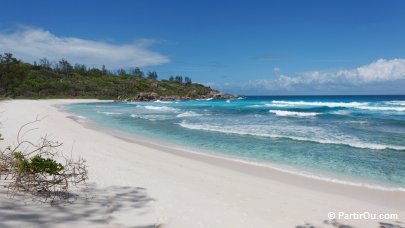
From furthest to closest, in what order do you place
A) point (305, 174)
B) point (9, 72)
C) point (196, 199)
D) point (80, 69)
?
1. point (80, 69)
2. point (9, 72)
3. point (305, 174)
4. point (196, 199)

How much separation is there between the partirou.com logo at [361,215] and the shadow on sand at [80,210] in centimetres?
349

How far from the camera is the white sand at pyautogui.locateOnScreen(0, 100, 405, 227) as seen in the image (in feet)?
16.6

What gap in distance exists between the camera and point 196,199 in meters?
6.56

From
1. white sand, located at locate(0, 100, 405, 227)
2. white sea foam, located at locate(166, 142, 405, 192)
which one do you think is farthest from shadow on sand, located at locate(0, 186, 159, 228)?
white sea foam, located at locate(166, 142, 405, 192)

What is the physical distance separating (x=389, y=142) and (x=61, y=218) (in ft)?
51.2

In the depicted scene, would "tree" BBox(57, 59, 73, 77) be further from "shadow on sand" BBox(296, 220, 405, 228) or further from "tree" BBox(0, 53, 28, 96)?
"shadow on sand" BBox(296, 220, 405, 228)

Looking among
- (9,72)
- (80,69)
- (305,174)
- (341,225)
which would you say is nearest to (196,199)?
(341,225)

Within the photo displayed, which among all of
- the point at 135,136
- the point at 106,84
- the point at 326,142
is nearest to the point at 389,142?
the point at 326,142

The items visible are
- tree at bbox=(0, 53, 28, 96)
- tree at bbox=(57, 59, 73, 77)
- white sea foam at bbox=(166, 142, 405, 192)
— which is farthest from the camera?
tree at bbox=(57, 59, 73, 77)

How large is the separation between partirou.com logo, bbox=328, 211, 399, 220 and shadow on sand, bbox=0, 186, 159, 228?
3488mm

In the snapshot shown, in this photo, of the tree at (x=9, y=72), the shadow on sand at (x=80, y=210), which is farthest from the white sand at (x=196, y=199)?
the tree at (x=9, y=72)

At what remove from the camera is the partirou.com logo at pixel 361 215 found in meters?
6.21

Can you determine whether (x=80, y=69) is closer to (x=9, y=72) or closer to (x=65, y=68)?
(x=65, y=68)

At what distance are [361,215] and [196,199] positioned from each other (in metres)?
3.25
